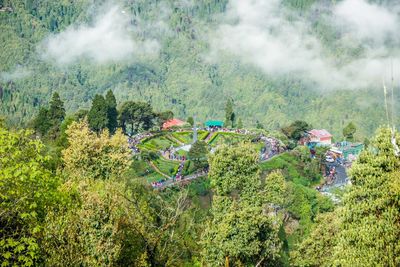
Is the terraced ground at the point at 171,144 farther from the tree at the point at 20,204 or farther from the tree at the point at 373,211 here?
the tree at the point at 20,204

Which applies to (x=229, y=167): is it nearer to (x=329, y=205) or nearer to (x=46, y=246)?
(x=46, y=246)

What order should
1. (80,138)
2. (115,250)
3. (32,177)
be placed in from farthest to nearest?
(80,138)
(115,250)
(32,177)

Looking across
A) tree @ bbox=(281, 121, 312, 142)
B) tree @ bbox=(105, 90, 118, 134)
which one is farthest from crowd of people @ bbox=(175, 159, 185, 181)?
tree @ bbox=(281, 121, 312, 142)

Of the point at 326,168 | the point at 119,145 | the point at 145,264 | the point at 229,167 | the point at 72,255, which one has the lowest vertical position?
the point at 326,168

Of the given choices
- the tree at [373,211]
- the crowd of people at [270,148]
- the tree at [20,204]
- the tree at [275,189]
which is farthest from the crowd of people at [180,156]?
the tree at [20,204]

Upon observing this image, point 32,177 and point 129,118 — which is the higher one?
point 32,177

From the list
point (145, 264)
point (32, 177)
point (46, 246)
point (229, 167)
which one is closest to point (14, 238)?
point (46, 246)
